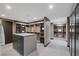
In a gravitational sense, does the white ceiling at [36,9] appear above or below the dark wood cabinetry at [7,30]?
above

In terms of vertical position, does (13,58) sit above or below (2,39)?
above

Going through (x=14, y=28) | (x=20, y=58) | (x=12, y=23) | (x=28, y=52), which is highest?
(x=12, y=23)

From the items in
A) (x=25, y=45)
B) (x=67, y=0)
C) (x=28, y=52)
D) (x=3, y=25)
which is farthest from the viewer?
(x=3, y=25)

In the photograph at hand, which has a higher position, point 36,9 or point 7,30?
point 36,9

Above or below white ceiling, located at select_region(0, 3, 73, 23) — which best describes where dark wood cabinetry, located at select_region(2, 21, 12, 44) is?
below

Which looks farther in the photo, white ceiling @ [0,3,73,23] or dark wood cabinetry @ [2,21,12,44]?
dark wood cabinetry @ [2,21,12,44]

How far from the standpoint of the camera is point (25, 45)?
3.77 metres

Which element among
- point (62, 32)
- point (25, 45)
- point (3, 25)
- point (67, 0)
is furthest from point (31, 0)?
point (62, 32)

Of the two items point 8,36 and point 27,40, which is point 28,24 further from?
point 27,40

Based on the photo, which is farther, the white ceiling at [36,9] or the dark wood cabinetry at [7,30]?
the dark wood cabinetry at [7,30]

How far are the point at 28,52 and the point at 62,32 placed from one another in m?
12.0

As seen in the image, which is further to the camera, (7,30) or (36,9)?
(7,30)

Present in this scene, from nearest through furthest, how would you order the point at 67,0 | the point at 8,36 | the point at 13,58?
the point at 13,58
the point at 67,0
the point at 8,36

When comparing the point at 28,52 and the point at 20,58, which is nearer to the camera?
the point at 20,58
